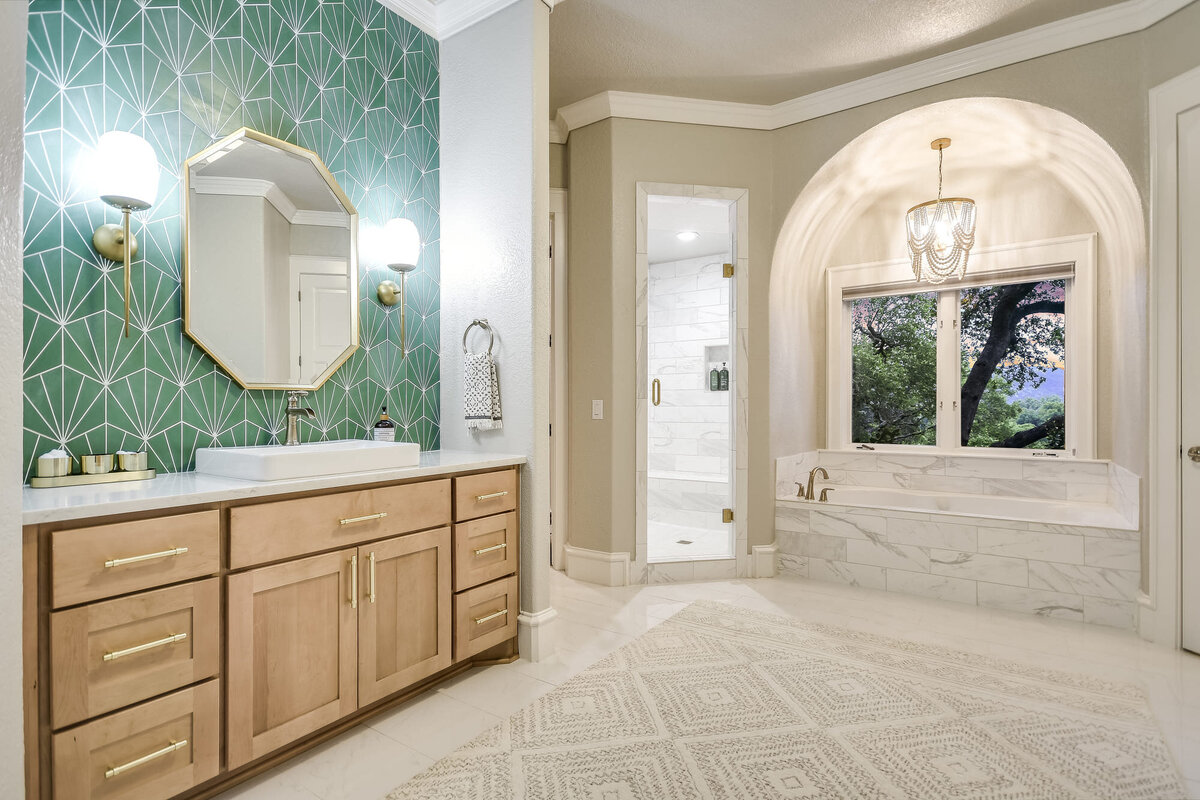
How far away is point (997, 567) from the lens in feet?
10.3

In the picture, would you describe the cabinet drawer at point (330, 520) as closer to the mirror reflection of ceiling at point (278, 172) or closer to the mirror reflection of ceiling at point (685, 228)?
the mirror reflection of ceiling at point (278, 172)

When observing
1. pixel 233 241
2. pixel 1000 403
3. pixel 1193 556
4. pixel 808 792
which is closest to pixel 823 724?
pixel 808 792

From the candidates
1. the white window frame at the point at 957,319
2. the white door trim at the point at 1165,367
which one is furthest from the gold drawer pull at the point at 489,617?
the white window frame at the point at 957,319

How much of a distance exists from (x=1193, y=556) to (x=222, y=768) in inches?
144

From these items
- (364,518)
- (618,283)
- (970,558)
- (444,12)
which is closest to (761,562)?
(970,558)

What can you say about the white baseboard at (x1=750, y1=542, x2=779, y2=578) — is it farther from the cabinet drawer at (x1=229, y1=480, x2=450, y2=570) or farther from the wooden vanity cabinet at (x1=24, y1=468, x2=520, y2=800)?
the cabinet drawer at (x1=229, y1=480, x2=450, y2=570)

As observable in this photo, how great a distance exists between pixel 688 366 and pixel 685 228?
153cm

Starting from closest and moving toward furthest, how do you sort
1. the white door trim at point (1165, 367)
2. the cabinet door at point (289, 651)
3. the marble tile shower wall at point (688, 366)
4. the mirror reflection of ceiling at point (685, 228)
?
1. the cabinet door at point (289, 651)
2. the white door trim at point (1165, 367)
3. the mirror reflection of ceiling at point (685, 228)
4. the marble tile shower wall at point (688, 366)

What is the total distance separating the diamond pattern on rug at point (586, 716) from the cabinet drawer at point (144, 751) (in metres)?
0.85

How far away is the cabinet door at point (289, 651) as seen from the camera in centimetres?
160

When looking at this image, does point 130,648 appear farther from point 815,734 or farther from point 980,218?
point 980,218

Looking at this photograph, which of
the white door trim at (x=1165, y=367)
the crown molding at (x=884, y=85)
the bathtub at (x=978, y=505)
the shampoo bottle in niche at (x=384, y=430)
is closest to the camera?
the shampoo bottle in niche at (x=384, y=430)

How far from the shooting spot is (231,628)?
1.58 metres

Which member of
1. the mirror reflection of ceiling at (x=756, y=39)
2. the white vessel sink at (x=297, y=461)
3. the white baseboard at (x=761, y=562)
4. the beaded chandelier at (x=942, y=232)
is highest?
the mirror reflection of ceiling at (x=756, y=39)
